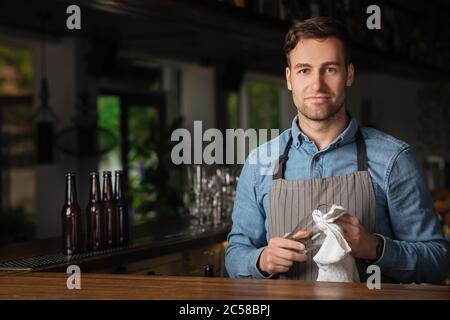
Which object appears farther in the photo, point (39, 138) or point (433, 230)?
point (39, 138)

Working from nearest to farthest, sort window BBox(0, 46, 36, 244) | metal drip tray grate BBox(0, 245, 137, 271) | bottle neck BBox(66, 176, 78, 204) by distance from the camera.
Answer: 1. metal drip tray grate BBox(0, 245, 137, 271)
2. bottle neck BBox(66, 176, 78, 204)
3. window BBox(0, 46, 36, 244)

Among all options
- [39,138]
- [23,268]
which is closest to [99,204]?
[23,268]

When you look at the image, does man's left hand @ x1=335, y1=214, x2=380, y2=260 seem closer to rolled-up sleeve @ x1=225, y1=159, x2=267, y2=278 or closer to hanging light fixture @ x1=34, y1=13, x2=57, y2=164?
rolled-up sleeve @ x1=225, y1=159, x2=267, y2=278

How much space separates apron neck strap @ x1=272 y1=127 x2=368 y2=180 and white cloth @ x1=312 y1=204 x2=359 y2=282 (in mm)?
196

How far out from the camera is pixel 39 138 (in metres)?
5.04

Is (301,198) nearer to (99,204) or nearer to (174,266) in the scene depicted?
(99,204)

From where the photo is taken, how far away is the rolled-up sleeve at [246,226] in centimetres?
206

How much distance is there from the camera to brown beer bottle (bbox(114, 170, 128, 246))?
253 centimetres

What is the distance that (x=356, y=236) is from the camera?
6.00 ft

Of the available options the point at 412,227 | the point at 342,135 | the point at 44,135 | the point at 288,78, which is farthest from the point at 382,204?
the point at 44,135

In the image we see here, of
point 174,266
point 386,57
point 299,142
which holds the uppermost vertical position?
point 386,57

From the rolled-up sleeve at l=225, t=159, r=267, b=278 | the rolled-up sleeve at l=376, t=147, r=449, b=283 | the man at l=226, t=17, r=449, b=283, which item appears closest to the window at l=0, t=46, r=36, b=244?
the rolled-up sleeve at l=225, t=159, r=267, b=278
